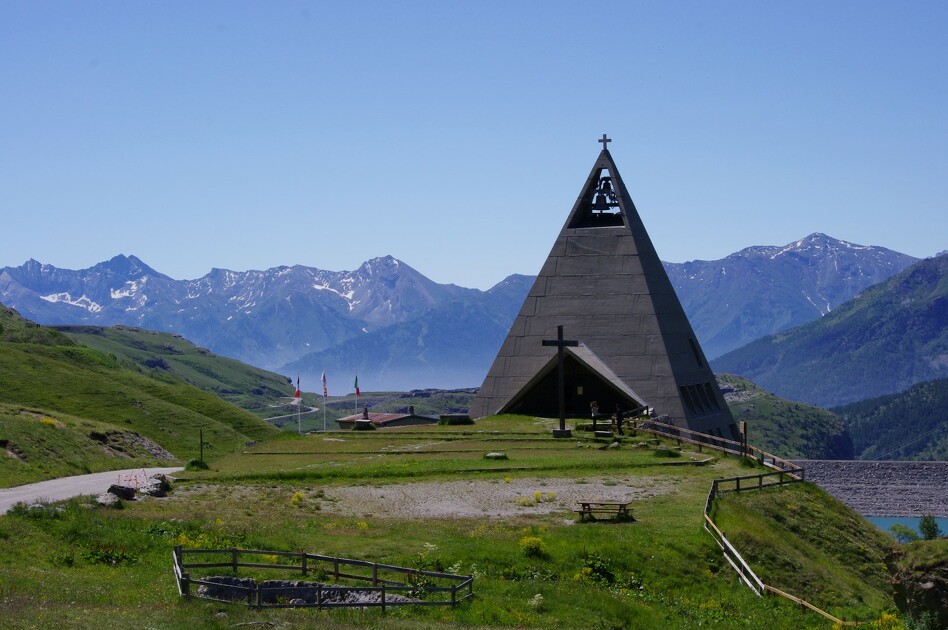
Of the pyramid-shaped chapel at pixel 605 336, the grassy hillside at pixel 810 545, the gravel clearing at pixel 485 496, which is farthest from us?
the pyramid-shaped chapel at pixel 605 336

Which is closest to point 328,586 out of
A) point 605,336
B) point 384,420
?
point 605,336

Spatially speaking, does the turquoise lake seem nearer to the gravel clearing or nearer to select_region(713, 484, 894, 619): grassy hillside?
select_region(713, 484, 894, 619): grassy hillside

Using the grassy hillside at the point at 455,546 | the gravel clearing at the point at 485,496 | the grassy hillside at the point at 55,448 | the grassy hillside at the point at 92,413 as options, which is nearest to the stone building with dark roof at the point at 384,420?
the grassy hillside at the point at 55,448

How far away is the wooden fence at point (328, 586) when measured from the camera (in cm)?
2520

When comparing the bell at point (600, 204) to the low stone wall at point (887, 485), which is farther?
the low stone wall at point (887, 485)

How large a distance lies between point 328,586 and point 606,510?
13127 millimetres

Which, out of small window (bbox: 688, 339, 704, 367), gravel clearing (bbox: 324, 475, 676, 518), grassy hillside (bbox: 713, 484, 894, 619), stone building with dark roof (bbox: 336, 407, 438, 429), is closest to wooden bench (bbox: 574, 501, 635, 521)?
gravel clearing (bbox: 324, 475, 676, 518)

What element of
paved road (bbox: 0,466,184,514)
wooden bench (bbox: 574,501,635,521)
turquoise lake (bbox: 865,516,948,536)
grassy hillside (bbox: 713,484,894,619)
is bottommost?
turquoise lake (bbox: 865,516,948,536)

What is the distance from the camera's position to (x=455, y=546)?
31312mm

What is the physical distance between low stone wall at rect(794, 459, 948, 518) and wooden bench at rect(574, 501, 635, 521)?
5185 inches

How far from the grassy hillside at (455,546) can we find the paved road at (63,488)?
2.33 meters

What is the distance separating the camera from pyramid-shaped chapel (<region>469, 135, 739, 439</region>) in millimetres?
69188

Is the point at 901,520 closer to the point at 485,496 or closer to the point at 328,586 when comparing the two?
the point at 485,496

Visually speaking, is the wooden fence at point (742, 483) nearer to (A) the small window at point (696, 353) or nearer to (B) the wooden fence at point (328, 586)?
(B) the wooden fence at point (328, 586)
